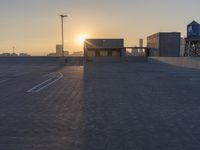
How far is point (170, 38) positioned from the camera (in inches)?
3086

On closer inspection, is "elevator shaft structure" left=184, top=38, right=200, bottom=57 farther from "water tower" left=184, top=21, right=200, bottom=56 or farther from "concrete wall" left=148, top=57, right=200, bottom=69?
"concrete wall" left=148, top=57, right=200, bottom=69

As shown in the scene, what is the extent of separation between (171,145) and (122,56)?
262 ft

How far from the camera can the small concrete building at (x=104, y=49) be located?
86750 mm

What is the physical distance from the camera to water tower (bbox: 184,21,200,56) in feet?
225

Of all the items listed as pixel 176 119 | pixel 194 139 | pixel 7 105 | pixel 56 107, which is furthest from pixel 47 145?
pixel 7 105

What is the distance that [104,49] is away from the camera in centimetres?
8812

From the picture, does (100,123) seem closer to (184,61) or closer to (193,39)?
(184,61)

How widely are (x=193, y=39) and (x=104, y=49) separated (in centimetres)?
2508

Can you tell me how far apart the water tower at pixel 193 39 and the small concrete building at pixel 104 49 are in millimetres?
18957

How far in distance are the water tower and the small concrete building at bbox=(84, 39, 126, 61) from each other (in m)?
→ 19.0

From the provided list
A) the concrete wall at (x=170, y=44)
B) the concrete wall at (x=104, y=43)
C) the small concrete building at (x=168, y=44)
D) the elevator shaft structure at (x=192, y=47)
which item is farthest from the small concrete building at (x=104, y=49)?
the elevator shaft structure at (x=192, y=47)

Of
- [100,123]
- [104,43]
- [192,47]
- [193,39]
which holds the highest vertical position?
[193,39]

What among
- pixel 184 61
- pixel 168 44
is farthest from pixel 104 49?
pixel 184 61

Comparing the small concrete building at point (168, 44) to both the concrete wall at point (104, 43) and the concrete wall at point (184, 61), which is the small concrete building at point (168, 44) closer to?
the concrete wall at point (184, 61)
